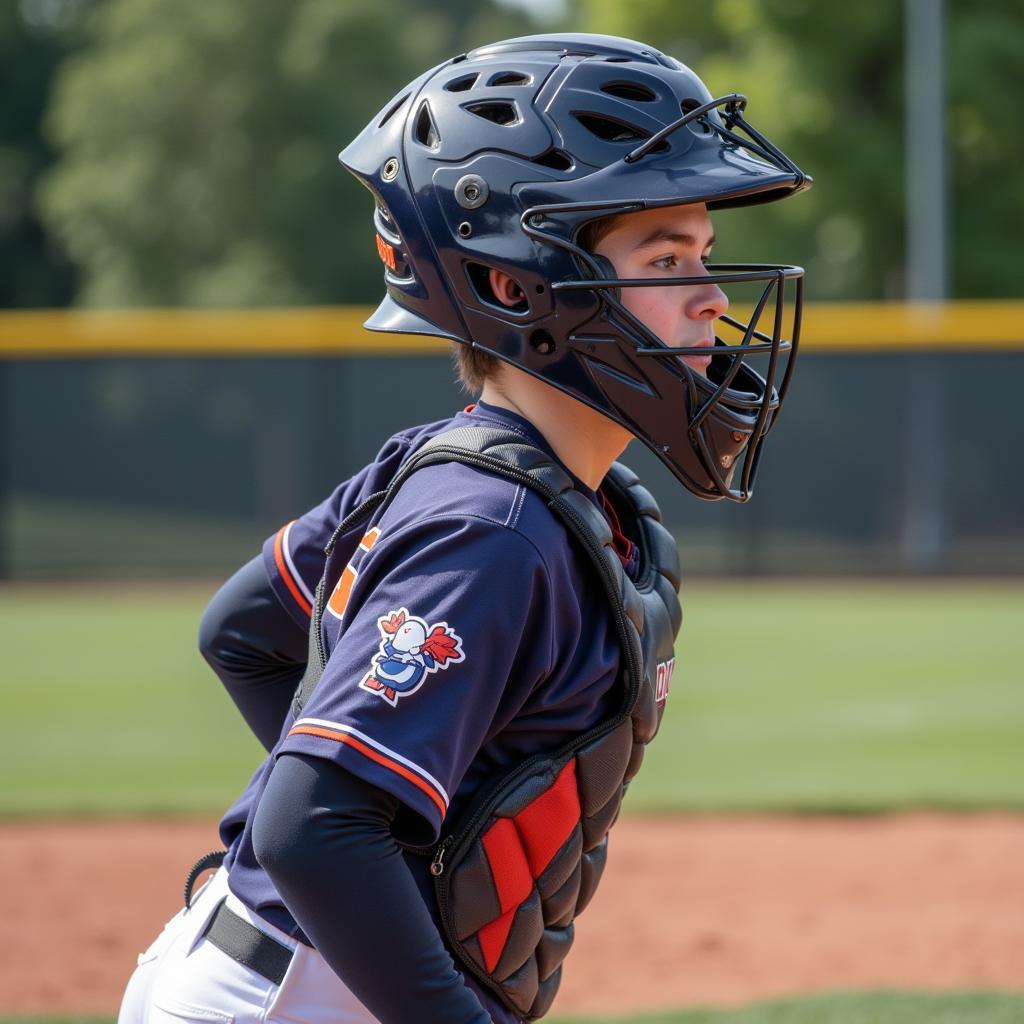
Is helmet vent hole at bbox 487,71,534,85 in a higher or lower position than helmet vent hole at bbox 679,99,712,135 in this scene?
higher

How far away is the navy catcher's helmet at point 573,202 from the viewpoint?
6.19 feet

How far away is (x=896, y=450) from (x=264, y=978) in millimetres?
14777

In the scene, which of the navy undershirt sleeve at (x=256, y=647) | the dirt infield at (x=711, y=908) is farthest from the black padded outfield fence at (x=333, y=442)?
the navy undershirt sleeve at (x=256, y=647)

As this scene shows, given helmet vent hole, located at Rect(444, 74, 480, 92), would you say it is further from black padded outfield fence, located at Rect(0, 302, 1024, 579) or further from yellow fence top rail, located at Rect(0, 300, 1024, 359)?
black padded outfield fence, located at Rect(0, 302, 1024, 579)

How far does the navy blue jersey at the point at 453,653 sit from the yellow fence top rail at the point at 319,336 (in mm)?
13893

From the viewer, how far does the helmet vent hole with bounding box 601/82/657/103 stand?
1.98 meters

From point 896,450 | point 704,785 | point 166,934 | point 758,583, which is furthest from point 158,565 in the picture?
point 166,934

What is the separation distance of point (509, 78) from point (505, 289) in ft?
0.93

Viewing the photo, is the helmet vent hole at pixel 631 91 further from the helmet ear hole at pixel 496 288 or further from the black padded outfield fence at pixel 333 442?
the black padded outfield fence at pixel 333 442

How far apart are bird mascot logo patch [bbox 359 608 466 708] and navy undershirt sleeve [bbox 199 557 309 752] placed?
645mm

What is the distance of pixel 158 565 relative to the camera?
16.2 meters

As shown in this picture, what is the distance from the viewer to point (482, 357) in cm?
204

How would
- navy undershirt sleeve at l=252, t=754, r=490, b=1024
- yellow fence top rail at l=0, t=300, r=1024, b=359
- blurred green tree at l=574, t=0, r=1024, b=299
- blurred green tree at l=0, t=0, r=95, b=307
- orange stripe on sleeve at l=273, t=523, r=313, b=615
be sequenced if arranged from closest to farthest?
navy undershirt sleeve at l=252, t=754, r=490, b=1024 < orange stripe on sleeve at l=273, t=523, r=313, b=615 < yellow fence top rail at l=0, t=300, r=1024, b=359 < blurred green tree at l=574, t=0, r=1024, b=299 < blurred green tree at l=0, t=0, r=95, b=307

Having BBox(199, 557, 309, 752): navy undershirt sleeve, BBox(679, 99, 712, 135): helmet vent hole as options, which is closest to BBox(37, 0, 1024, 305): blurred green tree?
BBox(199, 557, 309, 752): navy undershirt sleeve
